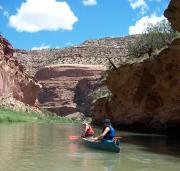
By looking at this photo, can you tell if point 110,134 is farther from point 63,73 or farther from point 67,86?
point 63,73

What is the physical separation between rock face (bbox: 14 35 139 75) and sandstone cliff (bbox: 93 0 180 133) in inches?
2585

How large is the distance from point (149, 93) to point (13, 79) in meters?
35.0

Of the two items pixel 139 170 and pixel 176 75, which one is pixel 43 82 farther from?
pixel 139 170

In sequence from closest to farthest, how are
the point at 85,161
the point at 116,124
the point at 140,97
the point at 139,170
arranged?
the point at 139,170, the point at 85,161, the point at 140,97, the point at 116,124

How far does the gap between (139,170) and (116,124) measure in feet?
104

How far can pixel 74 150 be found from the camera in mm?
20328

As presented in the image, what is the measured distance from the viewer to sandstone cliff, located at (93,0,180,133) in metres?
32.9

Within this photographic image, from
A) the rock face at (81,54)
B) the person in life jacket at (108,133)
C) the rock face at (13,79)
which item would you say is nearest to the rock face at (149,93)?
the person in life jacket at (108,133)

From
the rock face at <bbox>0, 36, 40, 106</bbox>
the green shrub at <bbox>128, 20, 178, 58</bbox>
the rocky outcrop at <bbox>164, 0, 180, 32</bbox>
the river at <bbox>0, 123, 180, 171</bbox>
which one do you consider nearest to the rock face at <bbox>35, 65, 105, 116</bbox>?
the rock face at <bbox>0, 36, 40, 106</bbox>

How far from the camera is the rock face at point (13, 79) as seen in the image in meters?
65.5

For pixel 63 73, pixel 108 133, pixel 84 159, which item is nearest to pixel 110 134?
pixel 108 133

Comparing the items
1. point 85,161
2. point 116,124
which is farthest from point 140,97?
point 85,161

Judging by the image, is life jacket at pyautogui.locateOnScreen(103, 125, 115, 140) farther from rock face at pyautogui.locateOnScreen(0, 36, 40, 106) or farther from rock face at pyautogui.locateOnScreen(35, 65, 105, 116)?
rock face at pyautogui.locateOnScreen(35, 65, 105, 116)

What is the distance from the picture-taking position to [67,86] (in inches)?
4353
